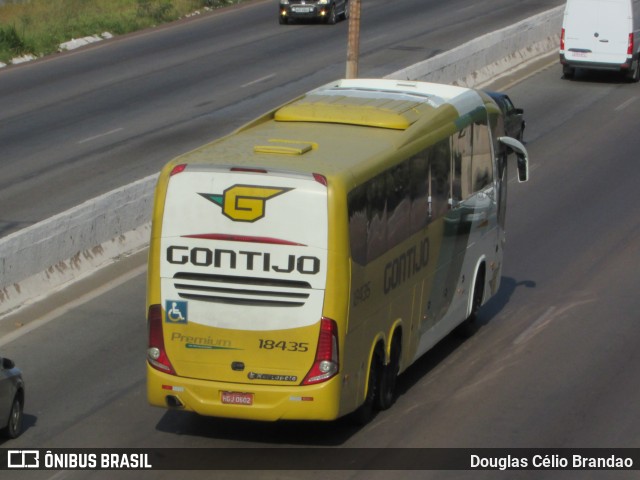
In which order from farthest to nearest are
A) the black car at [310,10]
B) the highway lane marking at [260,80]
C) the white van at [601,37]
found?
Result: the black car at [310,10] < the white van at [601,37] < the highway lane marking at [260,80]

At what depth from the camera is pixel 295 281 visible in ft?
40.1

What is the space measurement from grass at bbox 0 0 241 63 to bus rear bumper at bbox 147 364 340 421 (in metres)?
31.4

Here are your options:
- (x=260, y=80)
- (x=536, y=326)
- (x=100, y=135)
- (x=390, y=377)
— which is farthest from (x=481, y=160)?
(x=260, y=80)

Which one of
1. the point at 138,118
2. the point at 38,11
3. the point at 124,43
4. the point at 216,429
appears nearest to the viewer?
the point at 216,429

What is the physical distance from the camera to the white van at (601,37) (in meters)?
37.7

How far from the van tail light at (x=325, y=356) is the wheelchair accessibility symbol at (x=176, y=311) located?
1.31m

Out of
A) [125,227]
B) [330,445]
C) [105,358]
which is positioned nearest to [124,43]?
[125,227]

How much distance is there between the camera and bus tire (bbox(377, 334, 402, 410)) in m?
13.8

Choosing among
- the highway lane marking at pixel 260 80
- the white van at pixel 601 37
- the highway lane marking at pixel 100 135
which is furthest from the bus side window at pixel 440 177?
the white van at pixel 601 37

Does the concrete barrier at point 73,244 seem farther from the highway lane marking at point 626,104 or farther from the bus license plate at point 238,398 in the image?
the highway lane marking at point 626,104

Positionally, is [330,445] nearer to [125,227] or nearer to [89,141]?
[125,227]

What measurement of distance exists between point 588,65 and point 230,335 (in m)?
27.4

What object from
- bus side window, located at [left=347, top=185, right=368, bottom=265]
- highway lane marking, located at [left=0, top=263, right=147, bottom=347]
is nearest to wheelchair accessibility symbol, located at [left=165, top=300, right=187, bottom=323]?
bus side window, located at [left=347, top=185, right=368, bottom=265]

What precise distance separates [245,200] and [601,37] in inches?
1099
